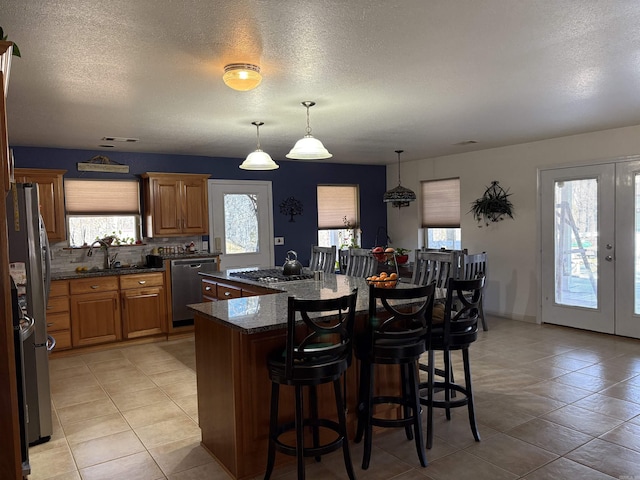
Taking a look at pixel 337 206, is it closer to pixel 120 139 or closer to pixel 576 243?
pixel 576 243

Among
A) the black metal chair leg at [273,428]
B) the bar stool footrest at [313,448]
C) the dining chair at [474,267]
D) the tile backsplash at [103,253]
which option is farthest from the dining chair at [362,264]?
the black metal chair leg at [273,428]

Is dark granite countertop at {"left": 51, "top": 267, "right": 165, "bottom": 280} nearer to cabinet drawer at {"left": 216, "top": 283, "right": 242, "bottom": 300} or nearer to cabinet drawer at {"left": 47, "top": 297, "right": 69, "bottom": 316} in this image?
cabinet drawer at {"left": 47, "top": 297, "right": 69, "bottom": 316}

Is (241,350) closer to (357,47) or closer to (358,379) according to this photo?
(358,379)

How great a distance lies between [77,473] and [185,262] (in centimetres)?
343

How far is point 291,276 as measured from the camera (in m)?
4.52

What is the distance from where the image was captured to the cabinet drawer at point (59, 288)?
17.0 ft

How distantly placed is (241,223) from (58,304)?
2.66 m

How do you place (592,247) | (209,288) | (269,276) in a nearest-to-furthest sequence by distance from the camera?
1. (269,276)
2. (209,288)
3. (592,247)

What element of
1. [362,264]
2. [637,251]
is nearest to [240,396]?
[362,264]

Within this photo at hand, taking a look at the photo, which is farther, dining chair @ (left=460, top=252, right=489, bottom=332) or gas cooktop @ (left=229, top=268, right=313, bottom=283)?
dining chair @ (left=460, top=252, right=489, bottom=332)

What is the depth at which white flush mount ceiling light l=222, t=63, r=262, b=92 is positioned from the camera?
9.15ft

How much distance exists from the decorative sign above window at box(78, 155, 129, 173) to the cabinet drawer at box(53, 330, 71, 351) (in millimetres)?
1958

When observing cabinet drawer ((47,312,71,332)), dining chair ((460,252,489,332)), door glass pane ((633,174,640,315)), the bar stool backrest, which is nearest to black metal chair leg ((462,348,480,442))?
the bar stool backrest

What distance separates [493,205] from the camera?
258 inches
